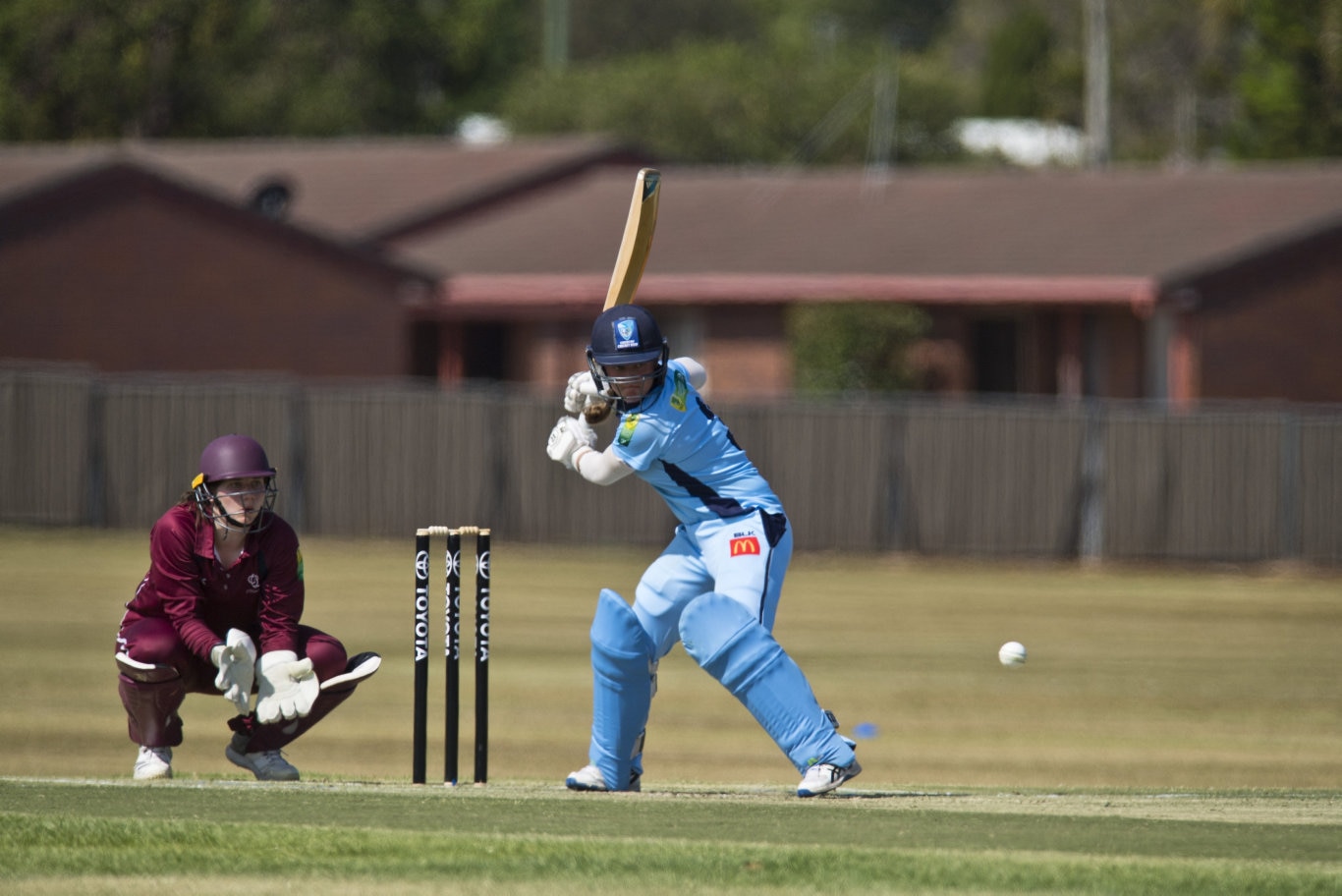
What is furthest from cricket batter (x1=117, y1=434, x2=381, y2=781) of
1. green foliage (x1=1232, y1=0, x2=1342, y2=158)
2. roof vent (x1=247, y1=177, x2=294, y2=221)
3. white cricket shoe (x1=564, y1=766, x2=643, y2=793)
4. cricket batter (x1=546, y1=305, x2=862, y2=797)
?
green foliage (x1=1232, y1=0, x2=1342, y2=158)

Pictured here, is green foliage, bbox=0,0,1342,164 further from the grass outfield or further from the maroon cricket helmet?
the maroon cricket helmet

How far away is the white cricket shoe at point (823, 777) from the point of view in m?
8.62

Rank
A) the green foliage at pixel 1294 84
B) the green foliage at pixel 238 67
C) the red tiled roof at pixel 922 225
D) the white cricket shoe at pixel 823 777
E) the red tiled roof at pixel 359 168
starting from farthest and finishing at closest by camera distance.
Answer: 1. the green foliage at pixel 238 67
2. the green foliage at pixel 1294 84
3. the red tiled roof at pixel 359 168
4. the red tiled roof at pixel 922 225
5. the white cricket shoe at pixel 823 777

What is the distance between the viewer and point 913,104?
2299 inches

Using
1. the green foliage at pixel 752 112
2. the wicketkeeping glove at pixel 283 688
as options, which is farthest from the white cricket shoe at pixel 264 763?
the green foliage at pixel 752 112

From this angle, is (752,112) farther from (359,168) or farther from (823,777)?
(823,777)

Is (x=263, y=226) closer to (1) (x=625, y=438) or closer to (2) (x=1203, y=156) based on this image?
(1) (x=625, y=438)

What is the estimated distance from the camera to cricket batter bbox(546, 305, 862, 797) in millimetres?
8641

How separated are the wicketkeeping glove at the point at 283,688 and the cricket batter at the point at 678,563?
1216mm

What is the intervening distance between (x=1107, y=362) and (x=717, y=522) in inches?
965

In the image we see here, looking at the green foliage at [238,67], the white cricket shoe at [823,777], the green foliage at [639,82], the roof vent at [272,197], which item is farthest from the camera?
the green foliage at [238,67]

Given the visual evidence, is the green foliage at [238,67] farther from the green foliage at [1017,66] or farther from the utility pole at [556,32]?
the green foliage at [1017,66]

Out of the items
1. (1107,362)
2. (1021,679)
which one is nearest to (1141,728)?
(1021,679)

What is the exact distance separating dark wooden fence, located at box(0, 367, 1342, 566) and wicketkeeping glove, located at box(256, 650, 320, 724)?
18679mm
